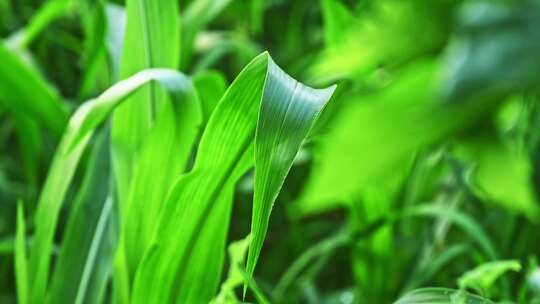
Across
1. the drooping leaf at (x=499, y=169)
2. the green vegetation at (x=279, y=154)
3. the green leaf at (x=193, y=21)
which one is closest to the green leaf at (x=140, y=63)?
the green vegetation at (x=279, y=154)

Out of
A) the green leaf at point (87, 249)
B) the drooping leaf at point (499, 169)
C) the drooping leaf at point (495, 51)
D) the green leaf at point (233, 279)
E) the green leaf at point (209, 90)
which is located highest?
the drooping leaf at point (495, 51)

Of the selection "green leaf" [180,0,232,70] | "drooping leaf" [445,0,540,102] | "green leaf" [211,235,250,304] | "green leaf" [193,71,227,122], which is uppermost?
"drooping leaf" [445,0,540,102]

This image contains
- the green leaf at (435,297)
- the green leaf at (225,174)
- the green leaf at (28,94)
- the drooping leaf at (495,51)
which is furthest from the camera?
the green leaf at (28,94)

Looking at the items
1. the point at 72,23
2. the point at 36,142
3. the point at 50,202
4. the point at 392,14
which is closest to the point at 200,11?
the point at 36,142

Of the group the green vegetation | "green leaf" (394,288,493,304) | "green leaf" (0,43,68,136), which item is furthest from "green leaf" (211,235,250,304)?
"green leaf" (0,43,68,136)

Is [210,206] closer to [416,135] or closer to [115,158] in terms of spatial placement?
[115,158]

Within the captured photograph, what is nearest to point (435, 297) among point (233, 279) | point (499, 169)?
point (233, 279)

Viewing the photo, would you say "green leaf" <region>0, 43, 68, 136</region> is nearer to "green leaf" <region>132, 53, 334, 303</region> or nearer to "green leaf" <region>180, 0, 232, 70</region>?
"green leaf" <region>180, 0, 232, 70</region>

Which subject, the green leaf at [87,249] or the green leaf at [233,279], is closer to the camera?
the green leaf at [233,279]

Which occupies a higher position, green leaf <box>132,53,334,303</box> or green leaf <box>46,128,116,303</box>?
green leaf <box>132,53,334,303</box>

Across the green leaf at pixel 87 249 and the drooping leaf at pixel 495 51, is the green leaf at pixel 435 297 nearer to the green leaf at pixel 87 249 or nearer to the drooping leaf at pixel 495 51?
the green leaf at pixel 87 249
